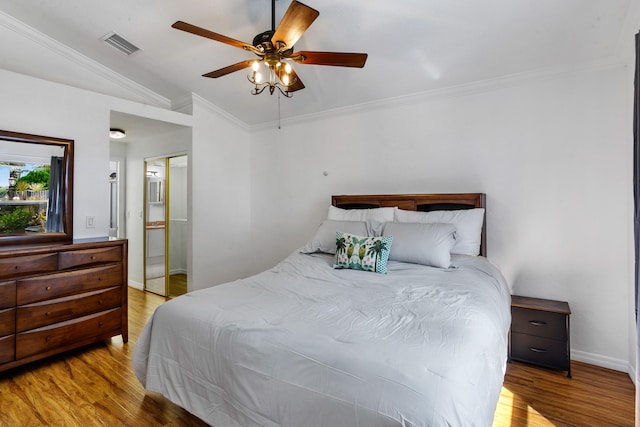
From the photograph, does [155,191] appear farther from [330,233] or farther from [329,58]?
[329,58]

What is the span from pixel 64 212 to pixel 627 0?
14.7ft

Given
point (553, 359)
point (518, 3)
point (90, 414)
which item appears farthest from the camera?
point (553, 359)

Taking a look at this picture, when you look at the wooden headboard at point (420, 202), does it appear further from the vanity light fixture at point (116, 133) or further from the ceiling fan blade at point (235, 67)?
the vanity light fixture at point (116, 133)

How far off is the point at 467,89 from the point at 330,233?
6.20 feet

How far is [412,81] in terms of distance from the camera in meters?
3.05

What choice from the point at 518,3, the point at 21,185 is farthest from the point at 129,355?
the point at 518,3

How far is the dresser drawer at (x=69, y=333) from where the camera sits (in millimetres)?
2332

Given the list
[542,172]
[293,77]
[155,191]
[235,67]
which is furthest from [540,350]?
[155,191]

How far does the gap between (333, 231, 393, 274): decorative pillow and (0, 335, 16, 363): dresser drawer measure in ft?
7.87

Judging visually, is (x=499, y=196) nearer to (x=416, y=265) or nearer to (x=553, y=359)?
(x=416, y=265)

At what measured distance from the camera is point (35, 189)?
8.92 feet

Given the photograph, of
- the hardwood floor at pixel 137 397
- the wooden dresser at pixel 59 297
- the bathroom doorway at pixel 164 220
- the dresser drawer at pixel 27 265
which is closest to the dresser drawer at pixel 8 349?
the wooden dresser at pixel 59 297

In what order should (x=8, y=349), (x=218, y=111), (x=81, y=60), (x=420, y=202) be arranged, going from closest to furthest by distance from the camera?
(x=8, y=349)
(x=420, y=202)
(x=81, y=60)
(x=218, y=111)

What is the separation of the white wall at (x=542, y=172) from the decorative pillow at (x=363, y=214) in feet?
1.48
